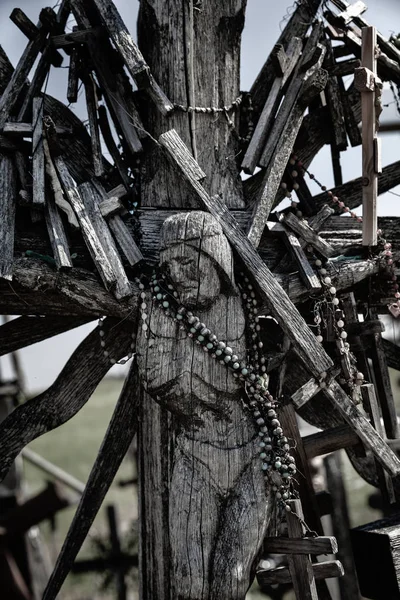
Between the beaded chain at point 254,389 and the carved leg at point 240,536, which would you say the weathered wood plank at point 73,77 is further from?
the carved leg at point 240,536

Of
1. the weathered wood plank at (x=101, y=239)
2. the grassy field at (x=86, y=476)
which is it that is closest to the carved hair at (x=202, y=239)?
the weathered wood plank at (x=101, y=239)

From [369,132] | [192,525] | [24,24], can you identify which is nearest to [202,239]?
[369,132]

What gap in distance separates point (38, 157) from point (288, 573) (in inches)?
103

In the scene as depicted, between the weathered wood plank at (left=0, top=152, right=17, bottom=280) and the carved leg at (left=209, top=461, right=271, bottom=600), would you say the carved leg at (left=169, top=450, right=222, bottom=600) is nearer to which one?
the carved leg at (left=209, top=461, right=271, bottom=600)

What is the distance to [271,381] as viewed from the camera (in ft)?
14.0

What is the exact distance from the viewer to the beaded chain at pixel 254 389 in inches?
151

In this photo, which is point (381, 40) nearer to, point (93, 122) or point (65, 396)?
point (93, 122)

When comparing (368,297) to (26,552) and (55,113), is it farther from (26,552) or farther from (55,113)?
(26,552)

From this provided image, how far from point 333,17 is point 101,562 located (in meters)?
4.95

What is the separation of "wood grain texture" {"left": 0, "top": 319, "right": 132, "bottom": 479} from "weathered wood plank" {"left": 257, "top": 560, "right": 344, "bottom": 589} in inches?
55.6

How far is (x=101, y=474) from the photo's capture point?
14.6 ft

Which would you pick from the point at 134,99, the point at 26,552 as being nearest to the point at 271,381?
the point at 134,99

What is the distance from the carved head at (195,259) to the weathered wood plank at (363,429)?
Result: 2.84ft

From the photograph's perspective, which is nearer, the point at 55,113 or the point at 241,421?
the point at 241,421
